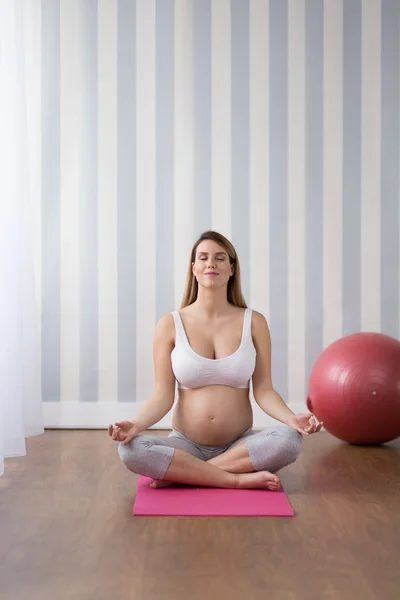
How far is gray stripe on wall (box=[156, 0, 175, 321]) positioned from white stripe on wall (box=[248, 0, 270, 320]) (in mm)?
451

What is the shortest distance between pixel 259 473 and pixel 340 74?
2.48m

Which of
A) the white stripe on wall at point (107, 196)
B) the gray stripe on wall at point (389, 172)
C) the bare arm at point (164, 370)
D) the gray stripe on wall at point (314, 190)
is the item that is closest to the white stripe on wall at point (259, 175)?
the gray stripe on wall at point (314, 190)

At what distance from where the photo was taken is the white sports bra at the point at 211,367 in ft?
8.58

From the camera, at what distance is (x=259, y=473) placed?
8.04 feet

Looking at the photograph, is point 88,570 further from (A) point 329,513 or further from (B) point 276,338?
(B) point 276,338

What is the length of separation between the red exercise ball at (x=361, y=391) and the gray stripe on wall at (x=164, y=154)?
3.43 ft

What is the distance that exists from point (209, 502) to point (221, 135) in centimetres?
229

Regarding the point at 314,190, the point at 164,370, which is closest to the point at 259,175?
the point at 314,190

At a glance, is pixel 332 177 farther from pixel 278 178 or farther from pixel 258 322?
pixel 258 322

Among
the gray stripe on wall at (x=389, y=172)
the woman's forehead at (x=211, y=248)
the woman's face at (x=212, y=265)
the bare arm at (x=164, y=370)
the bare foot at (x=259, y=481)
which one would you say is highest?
the gray stripe on wall at (x=389, y=172)

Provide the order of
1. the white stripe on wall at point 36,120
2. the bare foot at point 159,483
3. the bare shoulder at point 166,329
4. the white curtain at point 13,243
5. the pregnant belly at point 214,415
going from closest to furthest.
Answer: the bare foot at point 159,483
the pregnant belly at point 214,415
the bare shoulder at point 166,329
the white curtain at point 13,243
the white stripe on wall at point 36,120

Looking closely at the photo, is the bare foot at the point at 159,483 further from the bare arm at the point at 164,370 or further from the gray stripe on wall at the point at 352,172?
the gray stripe on wall at the point at 352,172

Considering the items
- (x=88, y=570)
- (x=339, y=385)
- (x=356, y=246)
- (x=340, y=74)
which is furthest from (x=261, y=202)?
(x=88, y=570)

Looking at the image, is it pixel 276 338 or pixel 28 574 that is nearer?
pixel 28 574
